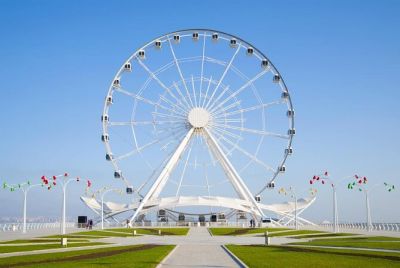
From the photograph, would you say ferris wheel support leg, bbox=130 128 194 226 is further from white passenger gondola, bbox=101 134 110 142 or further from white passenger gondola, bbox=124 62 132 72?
white passenger gondola, bbox=124 62 132 72

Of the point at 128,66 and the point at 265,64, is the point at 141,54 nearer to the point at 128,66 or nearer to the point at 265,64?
the point at 128,66

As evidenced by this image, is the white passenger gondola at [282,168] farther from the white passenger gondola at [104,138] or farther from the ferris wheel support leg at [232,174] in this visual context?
the white passenger gondola at [104,138]

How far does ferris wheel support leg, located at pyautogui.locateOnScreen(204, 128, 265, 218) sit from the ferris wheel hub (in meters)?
1.30

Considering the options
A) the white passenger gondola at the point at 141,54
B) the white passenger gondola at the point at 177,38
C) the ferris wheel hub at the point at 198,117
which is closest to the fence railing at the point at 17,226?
the ferris wheel hub at the point at 198,117

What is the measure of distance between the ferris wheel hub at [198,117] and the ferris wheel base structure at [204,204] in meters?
16.1

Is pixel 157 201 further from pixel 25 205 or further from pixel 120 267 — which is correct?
pixel 120 267

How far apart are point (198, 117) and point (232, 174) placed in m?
8.60

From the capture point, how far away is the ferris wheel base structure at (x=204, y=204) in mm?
80750

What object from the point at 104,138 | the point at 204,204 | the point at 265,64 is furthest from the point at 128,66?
the point at 204,204

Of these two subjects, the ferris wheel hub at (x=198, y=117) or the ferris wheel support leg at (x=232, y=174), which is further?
the ferris wheel support leg at (x=232, y=174)

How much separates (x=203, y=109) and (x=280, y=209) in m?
37.3

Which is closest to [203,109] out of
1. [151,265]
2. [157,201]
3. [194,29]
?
[194,29]

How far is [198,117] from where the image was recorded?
64.2 meters

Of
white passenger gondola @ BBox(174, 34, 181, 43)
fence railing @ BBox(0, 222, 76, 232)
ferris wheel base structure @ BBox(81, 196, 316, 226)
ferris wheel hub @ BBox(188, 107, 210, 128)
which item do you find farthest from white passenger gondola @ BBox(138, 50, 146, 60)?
fence railing @ BBox(0, 222, 76, 232)
